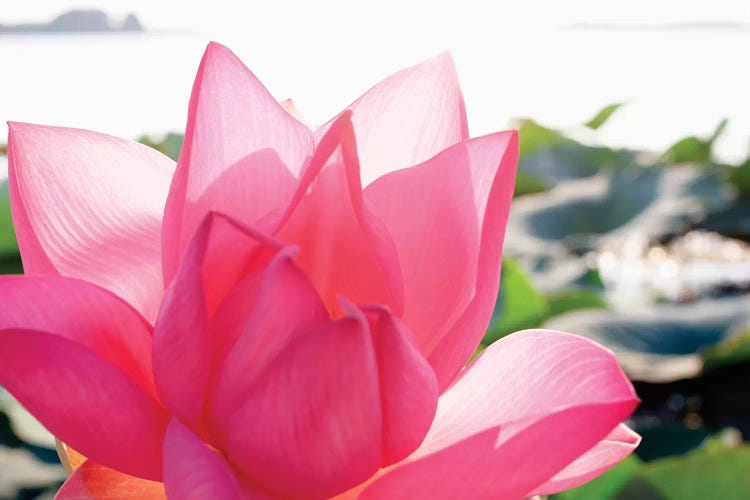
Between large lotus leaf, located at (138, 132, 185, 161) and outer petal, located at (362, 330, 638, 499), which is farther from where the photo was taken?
large lotus leaf, located at (138, 132, 185, 161)

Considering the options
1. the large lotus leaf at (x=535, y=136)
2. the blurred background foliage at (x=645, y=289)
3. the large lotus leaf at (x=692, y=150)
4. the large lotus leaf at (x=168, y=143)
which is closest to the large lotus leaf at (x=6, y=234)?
the blurred background foliage at (x=645, y=289)

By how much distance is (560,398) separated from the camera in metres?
0.18

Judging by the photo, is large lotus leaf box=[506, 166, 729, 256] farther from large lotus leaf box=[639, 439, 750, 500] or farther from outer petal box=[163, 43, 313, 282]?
outer petal box=[163, 43, 313, 282]

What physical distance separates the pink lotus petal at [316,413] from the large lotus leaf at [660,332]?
442mm

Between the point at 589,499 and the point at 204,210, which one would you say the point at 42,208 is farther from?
the point at 589,499

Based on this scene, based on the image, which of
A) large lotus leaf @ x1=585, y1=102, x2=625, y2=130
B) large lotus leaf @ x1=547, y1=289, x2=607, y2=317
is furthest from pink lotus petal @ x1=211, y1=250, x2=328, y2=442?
large lotus leaf @ x1=585, y1=102, x2=625, y2=130

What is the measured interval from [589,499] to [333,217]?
0.23 m

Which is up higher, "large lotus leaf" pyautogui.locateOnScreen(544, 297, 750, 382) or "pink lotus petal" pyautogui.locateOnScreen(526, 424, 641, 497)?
"pink lotus petal" pyautogui.locateOnScreen(526, 424, 641, 497)

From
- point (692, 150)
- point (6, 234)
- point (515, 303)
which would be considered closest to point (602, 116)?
point (692, 150)

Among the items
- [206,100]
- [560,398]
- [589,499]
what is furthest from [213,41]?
[589,499]

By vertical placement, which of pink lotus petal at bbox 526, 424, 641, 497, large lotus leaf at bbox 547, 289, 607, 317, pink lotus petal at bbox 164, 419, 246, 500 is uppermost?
pink lotus petal at bbox 164, 419, 246, 500

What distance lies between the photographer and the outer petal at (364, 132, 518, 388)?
21 centimetres

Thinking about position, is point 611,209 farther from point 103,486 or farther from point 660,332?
point 103,486

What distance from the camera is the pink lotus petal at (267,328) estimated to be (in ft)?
0.58
